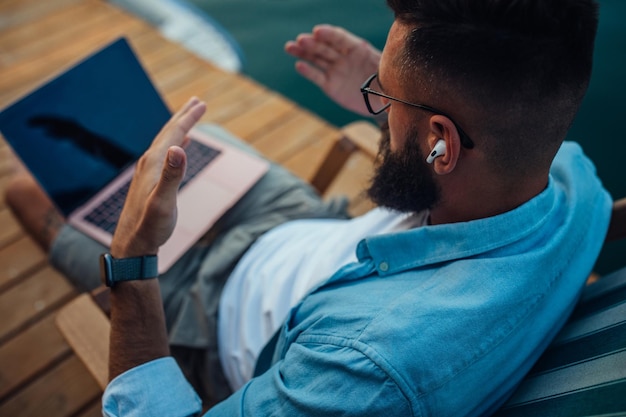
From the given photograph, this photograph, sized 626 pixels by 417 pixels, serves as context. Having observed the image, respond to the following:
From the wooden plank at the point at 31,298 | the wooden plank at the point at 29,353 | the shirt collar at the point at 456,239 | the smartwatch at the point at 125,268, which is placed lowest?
the wooden plank at the point at 29,353

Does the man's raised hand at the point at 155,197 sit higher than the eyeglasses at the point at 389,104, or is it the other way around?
the eyeglasses at the point at 389,104

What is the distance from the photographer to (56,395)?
1.37 metres

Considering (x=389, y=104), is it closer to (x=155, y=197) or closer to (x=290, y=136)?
(x=155, y=197)

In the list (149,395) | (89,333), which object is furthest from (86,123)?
(149,395)

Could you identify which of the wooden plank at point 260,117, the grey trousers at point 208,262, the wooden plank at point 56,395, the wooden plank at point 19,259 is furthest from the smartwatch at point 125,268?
the wooden plank at point 260,117

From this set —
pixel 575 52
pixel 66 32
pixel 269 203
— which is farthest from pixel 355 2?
pixel 575 52

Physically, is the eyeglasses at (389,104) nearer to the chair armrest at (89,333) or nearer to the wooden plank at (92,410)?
the chair armrest at (89,333)

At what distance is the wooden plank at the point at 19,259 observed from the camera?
1.65 m

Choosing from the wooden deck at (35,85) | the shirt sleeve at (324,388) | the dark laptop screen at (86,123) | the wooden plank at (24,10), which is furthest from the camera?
the wooden plank at (24,10)

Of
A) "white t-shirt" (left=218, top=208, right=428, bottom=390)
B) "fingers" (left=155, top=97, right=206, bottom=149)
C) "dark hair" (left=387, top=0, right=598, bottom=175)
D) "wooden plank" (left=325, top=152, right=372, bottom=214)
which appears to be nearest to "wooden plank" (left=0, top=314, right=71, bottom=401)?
"white t-shirt" (left=218, top=208, right=428, bottom=390)

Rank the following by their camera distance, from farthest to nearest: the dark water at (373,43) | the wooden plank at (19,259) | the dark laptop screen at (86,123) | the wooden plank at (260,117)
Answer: the dark water at (373,43), the wooden plank at (260,117), the wooden plank at (19,259), the dark laptop screen at (86,123)

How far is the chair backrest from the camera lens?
2.22 ft

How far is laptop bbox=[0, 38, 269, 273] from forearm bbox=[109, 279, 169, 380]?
0.27m

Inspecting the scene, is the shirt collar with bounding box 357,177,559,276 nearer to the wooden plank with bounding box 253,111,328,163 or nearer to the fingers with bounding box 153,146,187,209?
the fingers with bounding box 153,146,187,209
